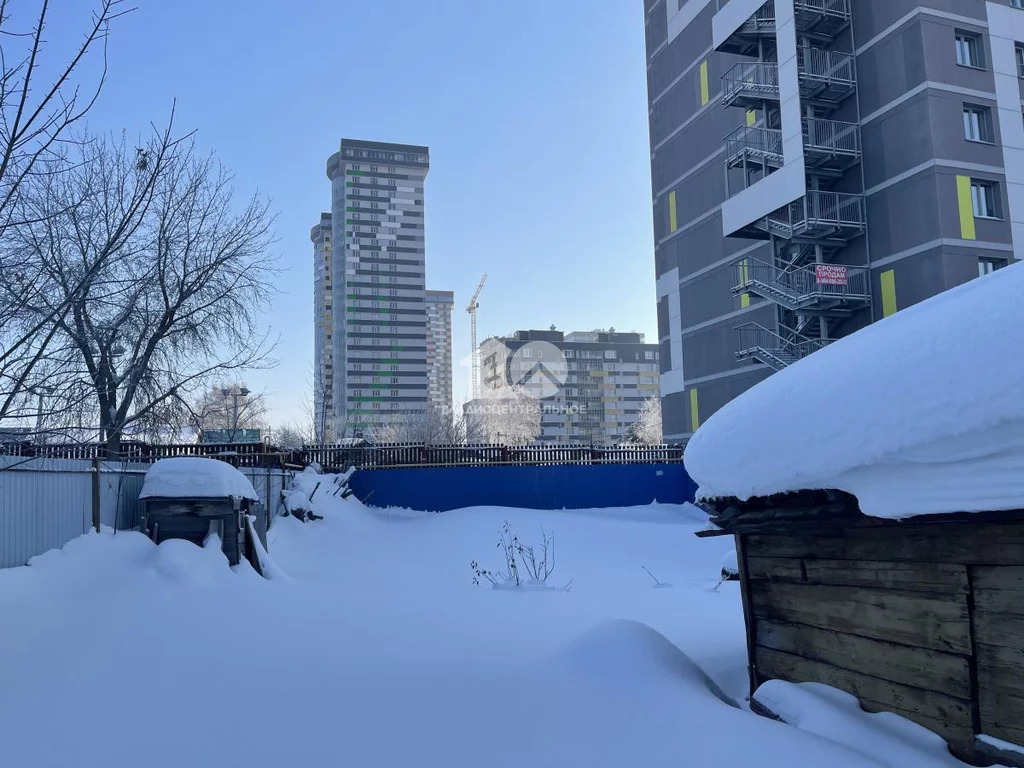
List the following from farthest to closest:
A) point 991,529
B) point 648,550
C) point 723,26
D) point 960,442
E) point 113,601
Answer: point 723,26, point 648,550, point 113,601, point 991,529, point 960,442

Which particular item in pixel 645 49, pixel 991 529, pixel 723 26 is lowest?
pixel 991 529

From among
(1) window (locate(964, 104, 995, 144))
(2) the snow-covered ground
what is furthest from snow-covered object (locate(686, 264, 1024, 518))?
(1) window (locate(964, 104, 995, 144))

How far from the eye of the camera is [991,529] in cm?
394

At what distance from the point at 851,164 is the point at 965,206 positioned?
4349 millimetres

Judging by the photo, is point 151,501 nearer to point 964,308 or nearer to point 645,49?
point 964,308

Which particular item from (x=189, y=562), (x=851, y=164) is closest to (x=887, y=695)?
(x=189, y=562)

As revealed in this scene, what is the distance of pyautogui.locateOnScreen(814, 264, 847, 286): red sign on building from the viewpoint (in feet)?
88.4

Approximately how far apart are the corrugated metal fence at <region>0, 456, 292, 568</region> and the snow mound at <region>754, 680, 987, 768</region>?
6.61 metres

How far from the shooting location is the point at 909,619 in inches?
175

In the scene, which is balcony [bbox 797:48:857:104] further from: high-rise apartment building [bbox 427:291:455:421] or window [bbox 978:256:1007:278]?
high-rise apartment building [bbox 427:291:455:421]

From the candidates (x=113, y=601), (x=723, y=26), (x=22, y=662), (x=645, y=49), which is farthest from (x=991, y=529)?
(x=645, y=49)

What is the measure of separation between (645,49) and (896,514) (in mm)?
44260

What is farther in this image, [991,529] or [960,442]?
[991,529]

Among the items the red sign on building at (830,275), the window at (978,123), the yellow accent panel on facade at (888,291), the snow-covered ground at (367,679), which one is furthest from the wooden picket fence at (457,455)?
the window at (978,123)
